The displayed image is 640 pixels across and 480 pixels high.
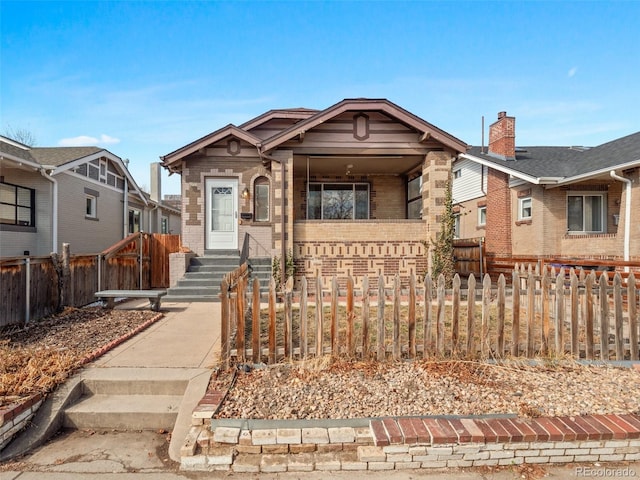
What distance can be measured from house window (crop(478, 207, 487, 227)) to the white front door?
13256 millimetres

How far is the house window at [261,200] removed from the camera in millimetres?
11570

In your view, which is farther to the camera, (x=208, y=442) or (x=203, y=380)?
(x=203, y=380)

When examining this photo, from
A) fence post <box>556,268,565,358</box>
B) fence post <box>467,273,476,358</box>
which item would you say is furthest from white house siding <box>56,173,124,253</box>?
fence post <box>556,268,565,358</box>

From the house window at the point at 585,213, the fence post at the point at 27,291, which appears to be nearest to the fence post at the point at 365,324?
the fence post at the point at 27,291

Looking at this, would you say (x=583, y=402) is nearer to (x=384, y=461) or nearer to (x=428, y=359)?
(x=428, y=359)

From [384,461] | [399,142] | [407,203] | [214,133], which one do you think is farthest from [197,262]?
[384,461]

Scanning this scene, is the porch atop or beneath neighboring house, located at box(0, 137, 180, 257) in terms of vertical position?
beneath

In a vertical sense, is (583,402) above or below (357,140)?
below

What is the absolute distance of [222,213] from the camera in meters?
11.6

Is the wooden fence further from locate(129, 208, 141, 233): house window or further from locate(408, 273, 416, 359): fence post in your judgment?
locate(129, 208, 141, 233): house window

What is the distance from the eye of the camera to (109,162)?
17312 millimetres

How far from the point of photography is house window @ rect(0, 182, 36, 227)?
12.2m

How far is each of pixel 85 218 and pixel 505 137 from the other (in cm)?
1977

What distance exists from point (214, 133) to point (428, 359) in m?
9.63
